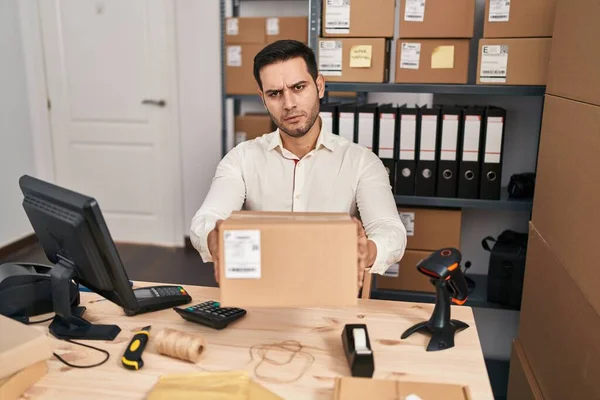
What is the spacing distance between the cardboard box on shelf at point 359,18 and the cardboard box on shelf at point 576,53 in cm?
60

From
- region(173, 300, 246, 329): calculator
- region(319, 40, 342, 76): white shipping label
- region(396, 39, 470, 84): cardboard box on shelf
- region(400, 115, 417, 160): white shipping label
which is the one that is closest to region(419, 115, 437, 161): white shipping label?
region(400, 115, 417, 160): white shipping label

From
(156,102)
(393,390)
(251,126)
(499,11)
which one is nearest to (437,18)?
(499,11)

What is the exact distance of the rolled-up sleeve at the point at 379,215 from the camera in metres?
1.44

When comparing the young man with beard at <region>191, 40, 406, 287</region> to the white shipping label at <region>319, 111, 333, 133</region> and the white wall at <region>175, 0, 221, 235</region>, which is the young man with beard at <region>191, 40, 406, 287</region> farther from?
the white wall at <region>175, 0, 221, 235</region>

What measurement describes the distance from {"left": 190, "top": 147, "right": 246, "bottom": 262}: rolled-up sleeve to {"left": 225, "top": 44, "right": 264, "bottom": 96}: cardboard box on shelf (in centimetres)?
118

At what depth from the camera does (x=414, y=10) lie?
82.4 inches

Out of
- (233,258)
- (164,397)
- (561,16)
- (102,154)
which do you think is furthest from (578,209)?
(102,154)

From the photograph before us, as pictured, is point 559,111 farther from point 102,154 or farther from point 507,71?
point 102,154

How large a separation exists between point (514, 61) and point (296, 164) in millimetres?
937

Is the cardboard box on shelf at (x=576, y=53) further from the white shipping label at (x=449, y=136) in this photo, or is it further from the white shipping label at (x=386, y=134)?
the white shipping label at (x=386, y=134)

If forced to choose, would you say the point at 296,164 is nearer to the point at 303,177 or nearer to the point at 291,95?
the point at 303,177

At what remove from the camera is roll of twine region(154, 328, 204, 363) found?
109 cm

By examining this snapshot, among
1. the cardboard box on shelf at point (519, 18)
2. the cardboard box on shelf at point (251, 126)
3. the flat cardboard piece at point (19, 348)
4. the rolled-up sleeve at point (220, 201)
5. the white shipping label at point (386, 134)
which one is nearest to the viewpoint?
the flat cardboard piece at point (19, 348)

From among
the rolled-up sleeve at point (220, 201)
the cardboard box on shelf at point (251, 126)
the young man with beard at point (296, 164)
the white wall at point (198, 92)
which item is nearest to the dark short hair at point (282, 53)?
the young man with beard at point (296, 164)
